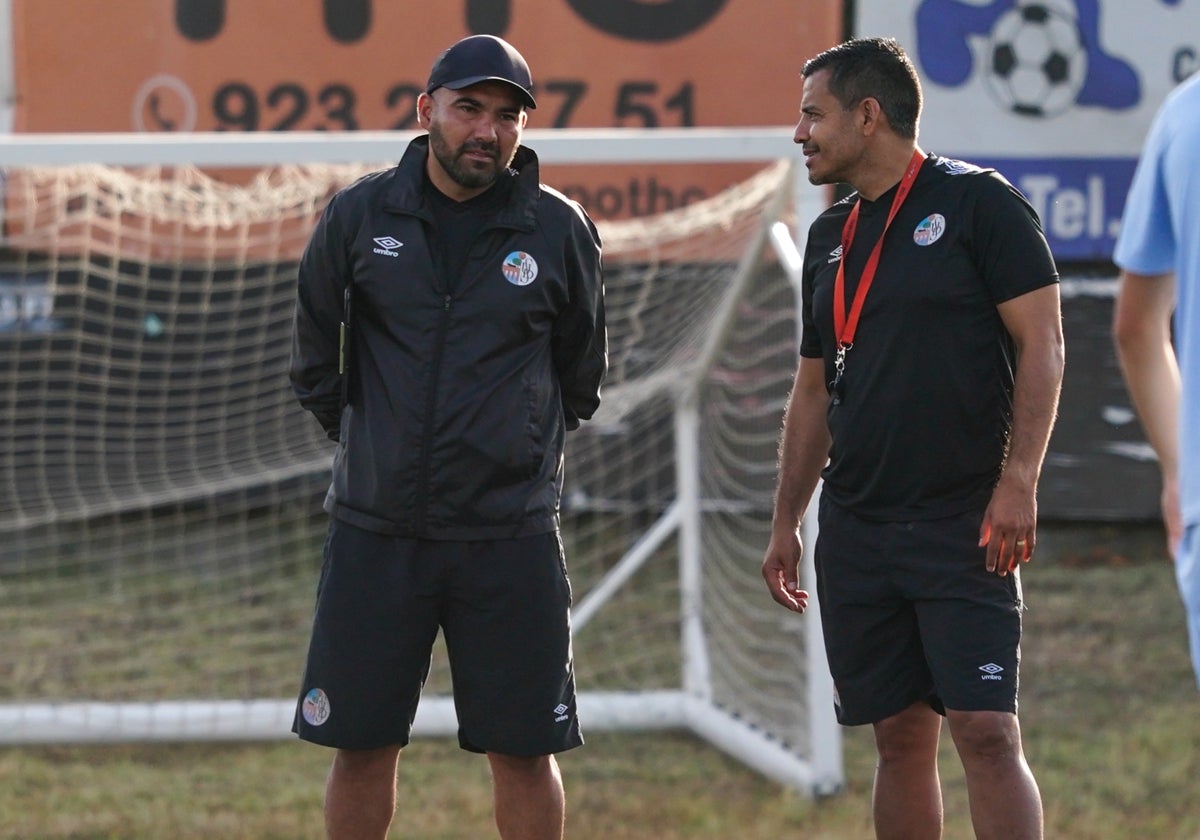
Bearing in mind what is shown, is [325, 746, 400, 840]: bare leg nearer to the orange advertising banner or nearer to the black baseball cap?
the black baseball cap

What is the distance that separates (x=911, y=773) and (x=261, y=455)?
158 inches

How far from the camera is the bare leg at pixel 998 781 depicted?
3258 millimetres

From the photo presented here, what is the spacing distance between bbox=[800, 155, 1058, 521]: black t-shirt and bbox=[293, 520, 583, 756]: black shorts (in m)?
0.71

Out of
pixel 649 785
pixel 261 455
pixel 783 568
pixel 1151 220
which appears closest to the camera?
pixel 1151 220

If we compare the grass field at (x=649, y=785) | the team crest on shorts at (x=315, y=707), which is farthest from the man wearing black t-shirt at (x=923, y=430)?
the grass field at (x=649, y=785)

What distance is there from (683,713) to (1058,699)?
Result: 4.85 feet

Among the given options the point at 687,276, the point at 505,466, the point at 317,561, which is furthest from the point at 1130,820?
the point at 317,561

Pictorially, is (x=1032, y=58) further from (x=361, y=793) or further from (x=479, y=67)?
(x=361, y=793)

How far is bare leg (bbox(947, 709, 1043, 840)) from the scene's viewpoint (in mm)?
3258

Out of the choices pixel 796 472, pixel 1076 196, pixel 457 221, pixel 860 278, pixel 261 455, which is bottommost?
pixel 261 455

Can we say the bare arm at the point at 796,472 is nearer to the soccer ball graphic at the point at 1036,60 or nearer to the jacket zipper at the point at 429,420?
the jacket zipper at the point at 429,420

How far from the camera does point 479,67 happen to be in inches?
132

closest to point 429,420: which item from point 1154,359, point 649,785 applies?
point 1154,359

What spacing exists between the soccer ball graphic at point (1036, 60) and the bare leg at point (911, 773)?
18.9 ft
